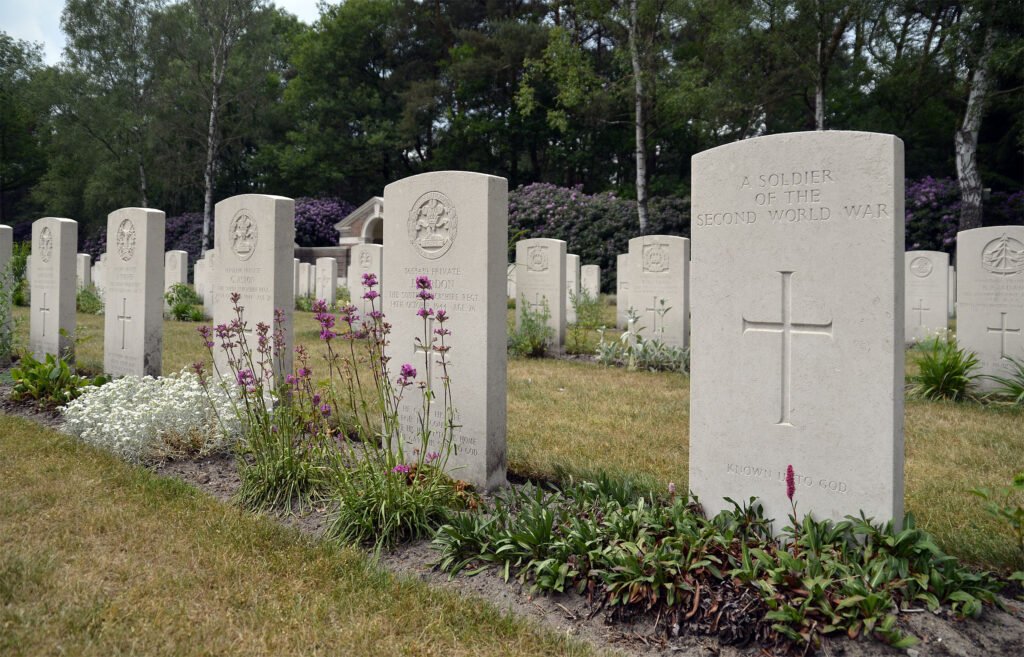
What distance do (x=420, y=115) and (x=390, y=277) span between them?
2743 centimetres

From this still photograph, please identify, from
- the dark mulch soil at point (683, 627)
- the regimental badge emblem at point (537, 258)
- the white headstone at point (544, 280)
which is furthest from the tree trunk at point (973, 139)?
the dark mulch soil at point (683, 627)

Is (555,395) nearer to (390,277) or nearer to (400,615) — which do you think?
(390,277)

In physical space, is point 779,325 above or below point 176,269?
below

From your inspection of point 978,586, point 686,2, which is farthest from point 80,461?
point 686,2

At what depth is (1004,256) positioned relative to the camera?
23.6ft

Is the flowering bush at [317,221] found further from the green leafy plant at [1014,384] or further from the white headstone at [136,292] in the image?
the green leafy plant at [1014,384]

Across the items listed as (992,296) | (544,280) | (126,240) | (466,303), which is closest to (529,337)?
(544,280)

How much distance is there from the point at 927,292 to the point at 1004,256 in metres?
3.88

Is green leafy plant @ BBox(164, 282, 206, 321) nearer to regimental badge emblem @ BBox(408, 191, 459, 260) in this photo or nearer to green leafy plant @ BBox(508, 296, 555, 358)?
green leafy plant @ BBox(508, 296, 555, 358)

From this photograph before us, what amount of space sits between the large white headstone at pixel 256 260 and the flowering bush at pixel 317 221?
82.9ft

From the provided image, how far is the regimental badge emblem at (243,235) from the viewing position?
5865 millimetres

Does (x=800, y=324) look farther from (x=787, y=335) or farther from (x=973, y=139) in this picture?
(x=973, y=139)

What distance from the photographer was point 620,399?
6.76m

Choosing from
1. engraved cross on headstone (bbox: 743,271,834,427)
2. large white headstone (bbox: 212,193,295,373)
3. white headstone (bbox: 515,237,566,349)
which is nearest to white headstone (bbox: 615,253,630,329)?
white headstone (bbox: 515,237,566,349)
